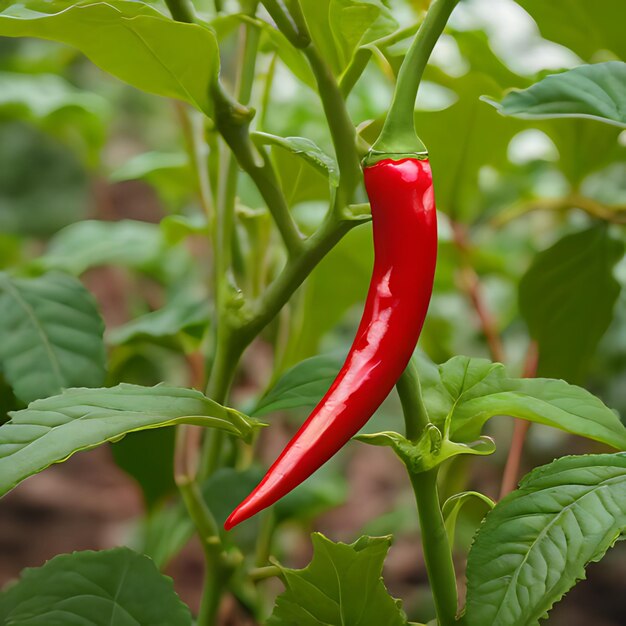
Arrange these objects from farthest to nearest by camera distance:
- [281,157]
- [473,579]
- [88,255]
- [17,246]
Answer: [17,246] < [88,255] < [281,157] < [473,579]

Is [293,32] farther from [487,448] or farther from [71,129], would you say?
[71,129]

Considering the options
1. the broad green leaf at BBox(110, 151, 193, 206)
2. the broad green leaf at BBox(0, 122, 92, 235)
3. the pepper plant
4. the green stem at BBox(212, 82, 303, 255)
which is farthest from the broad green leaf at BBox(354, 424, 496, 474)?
the broad green leaf at BBox(0, 122, 92, 235)

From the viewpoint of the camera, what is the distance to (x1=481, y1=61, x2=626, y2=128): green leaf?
311mm

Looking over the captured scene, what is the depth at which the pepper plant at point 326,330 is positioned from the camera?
32 cm

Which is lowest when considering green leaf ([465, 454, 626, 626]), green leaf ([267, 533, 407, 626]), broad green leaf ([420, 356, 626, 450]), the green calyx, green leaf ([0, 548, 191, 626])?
green leaf ([0, 548, 191, 626])

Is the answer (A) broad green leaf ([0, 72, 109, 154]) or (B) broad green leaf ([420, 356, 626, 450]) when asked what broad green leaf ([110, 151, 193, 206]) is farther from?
(B) broad green leaf ([420, 356, 626, 450])

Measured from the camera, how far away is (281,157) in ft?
1.58

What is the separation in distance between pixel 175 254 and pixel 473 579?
2.46ft

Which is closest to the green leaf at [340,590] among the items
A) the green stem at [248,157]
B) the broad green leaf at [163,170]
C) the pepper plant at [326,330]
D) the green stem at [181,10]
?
the pepper plant at [326,330]

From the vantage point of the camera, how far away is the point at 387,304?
349 millimetres

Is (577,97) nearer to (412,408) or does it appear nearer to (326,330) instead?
(412,408)

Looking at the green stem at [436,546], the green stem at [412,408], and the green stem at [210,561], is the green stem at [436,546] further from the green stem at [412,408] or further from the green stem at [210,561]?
the green stem at [210,561]

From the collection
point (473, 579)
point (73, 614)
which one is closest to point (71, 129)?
point (73, 614)

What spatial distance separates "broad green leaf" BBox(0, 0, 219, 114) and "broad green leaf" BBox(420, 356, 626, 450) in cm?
17
